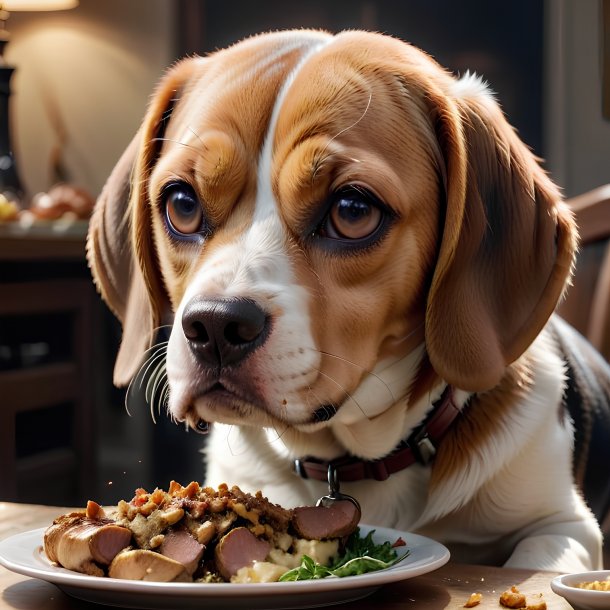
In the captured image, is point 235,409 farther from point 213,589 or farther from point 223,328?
point 213,589

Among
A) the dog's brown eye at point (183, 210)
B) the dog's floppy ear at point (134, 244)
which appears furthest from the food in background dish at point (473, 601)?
the dog's floppy ear at point (134, 244)

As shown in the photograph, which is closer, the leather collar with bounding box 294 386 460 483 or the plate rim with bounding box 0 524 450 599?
the plate rim with bounding box 0 524 450 599

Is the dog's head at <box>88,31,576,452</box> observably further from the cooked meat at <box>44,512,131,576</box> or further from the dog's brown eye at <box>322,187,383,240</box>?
the cooked meat at <box>44,512,131,576</box>

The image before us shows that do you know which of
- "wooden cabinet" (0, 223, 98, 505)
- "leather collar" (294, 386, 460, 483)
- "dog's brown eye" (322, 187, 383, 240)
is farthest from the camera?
"wooden cabinet" (0, 223, 98, 505)

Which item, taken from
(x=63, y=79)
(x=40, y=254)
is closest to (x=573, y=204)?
(x=40, y=254)

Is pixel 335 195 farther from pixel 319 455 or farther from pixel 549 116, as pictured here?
pixel 549 116

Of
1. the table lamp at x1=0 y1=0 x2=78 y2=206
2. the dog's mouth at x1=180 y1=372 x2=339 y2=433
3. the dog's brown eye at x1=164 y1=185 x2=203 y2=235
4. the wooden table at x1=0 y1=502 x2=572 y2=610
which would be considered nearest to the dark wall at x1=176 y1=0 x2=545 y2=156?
the table lamp at x1=0 y1=0 x2=78 y2=206
